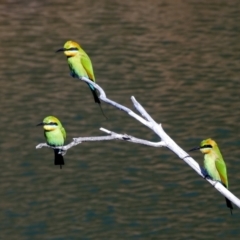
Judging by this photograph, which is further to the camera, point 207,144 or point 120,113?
point 120,113

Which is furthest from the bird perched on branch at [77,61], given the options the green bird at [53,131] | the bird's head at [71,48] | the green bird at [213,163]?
the green bird at [213,163]

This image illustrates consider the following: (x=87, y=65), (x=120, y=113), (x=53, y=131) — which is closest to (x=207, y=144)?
(x=87, y=65)

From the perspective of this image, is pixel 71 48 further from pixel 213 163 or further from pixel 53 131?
pixel 213 163

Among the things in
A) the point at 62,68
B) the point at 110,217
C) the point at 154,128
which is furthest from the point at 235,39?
the point at 154,128

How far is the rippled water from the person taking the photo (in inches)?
337

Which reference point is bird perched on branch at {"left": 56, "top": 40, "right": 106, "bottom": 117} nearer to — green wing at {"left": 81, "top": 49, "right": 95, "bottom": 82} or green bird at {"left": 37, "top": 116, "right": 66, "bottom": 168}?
green wing at {"left": 81, "top": 49, "right": 95, "bottom": 82}

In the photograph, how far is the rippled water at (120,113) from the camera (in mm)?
8555

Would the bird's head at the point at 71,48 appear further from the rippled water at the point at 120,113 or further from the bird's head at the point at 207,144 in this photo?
the rippled water at the point at 120,113

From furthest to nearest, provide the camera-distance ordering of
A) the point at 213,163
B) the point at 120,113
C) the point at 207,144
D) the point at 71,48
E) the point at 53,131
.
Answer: the point at 120,113 → the point at 53,131 → the point at 71,48 → the point at 213,163 → the point at 207,144

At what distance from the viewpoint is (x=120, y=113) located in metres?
10.5

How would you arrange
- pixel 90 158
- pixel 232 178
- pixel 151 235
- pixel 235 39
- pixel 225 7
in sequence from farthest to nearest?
1. pixel 225 7
2. pixel 235 39
3. pixel 90 158
4. pixel 232 178
5. pixel 151 235

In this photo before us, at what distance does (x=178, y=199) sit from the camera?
8.77 m

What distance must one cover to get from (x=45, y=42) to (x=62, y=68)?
3.59 ft

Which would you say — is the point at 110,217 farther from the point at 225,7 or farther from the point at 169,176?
the point at 225,7
